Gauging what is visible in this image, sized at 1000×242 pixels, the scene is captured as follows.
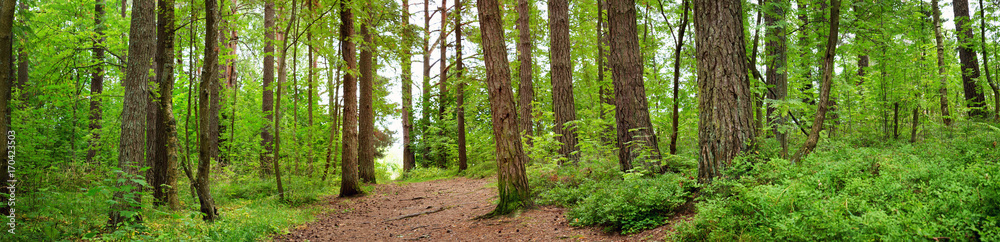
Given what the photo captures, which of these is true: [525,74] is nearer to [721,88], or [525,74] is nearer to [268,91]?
[721,88]

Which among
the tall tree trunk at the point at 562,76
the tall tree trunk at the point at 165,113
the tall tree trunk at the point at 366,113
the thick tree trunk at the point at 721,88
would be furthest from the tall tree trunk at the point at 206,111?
the tall tree trunk at the point at 562,76

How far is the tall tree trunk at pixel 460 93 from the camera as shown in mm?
18312

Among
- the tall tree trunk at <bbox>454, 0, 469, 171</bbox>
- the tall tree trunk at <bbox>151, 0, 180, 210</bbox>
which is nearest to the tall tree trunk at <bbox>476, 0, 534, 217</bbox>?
the tall tree trunk at <bbox>151, 0, 180, 210</bbox>

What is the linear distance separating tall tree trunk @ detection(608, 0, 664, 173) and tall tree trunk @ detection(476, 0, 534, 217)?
182 centimetres

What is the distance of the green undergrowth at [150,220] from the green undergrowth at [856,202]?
506 centimetres

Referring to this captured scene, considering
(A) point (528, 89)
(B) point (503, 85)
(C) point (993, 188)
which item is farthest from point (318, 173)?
(C) point (993, 188)

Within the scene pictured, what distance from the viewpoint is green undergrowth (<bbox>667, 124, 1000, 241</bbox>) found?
8.69 ft

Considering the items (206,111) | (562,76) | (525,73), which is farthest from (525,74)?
(206,111)

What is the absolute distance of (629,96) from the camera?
7.89m

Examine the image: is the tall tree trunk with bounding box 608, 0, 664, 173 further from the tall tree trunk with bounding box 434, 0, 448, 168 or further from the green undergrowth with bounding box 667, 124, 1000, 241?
the tall tree trunk with bounding box 434, 0, 448, 168

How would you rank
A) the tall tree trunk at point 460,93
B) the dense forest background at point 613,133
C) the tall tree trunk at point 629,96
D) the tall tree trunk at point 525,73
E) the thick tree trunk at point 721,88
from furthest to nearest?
the tall tree trunk at point 460,93, the tall tree trunk at point 525,73, the tall tree trunk at point 629,96, the thick tree trunk at point 721,88, the dense forest background at point 613,133

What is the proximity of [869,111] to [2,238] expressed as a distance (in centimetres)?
1410

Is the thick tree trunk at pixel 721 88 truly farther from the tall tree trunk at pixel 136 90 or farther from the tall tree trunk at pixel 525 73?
the tall tree trunk at pixel 525 73

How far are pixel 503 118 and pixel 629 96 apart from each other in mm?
2434
